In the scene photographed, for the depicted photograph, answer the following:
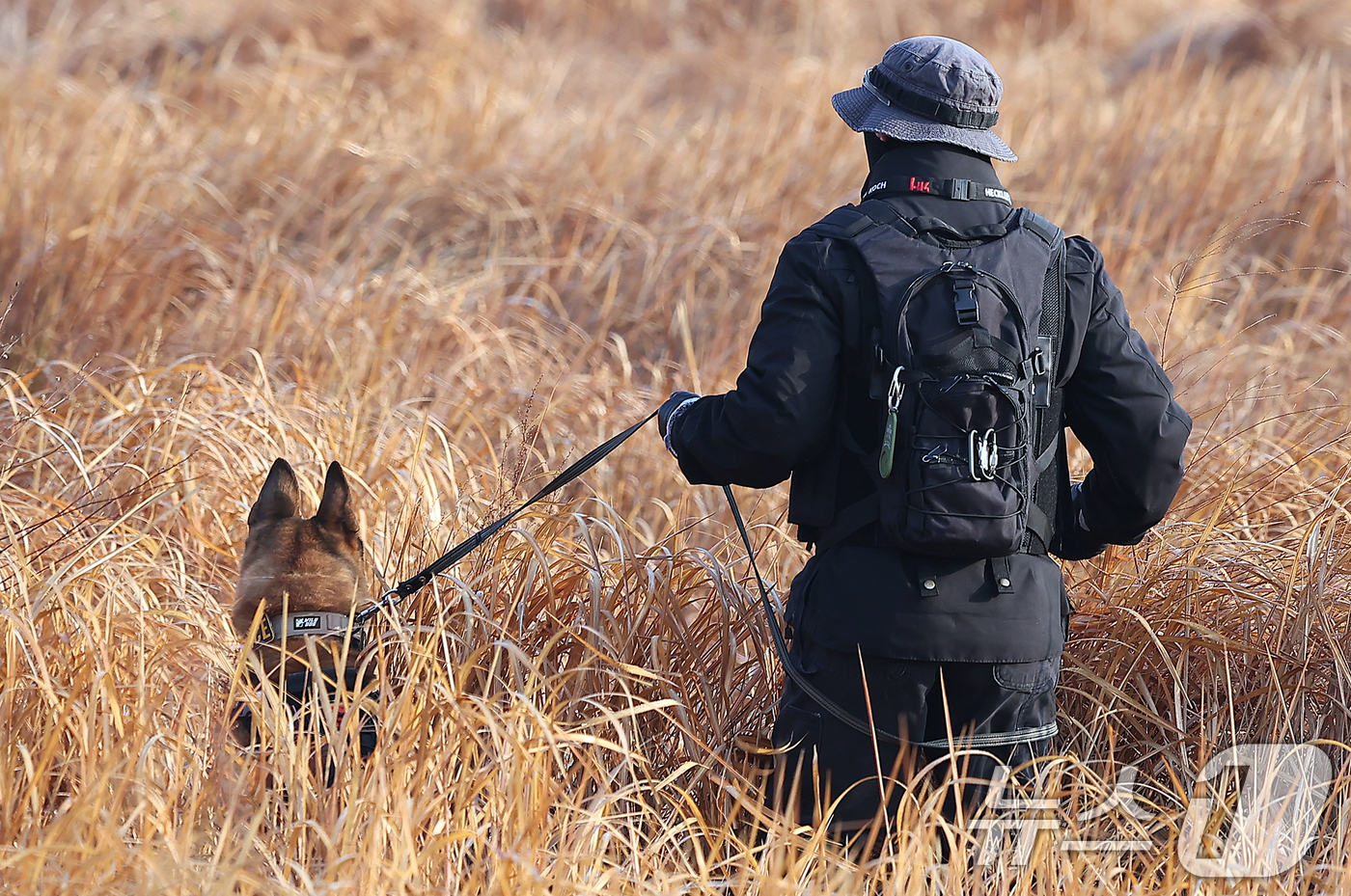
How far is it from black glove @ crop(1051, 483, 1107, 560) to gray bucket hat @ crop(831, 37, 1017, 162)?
30.2 inches

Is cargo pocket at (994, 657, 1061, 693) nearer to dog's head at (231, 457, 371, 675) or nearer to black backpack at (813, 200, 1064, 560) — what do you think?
black backpack at (813, 200, 1064, 560)

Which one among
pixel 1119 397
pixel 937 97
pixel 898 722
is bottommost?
pixel 898 722

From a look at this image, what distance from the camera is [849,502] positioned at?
2553mm

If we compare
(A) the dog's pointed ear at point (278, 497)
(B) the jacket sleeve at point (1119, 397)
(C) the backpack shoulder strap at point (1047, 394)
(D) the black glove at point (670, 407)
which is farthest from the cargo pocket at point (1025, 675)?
(A) the dog's pointed ear at point (278, 497)

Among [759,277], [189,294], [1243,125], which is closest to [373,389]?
[189,294]

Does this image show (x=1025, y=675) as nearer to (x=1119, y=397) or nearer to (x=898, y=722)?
(x=898, y=722)

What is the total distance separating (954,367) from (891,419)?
16 cm

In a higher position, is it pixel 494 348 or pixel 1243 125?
pixel 1243 125

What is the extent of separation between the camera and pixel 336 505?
288cm

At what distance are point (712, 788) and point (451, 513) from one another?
4.32 feet

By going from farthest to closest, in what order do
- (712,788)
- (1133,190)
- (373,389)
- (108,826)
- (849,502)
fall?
1. (1133,190)
2. (373,389)
3. (712,788)
4. (849,502)
5. (108,826)

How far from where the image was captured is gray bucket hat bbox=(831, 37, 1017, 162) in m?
2.47

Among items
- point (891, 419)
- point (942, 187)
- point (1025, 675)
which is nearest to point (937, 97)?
point (942, 187)

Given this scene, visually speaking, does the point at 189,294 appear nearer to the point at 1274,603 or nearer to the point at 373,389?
the point at 373,389
